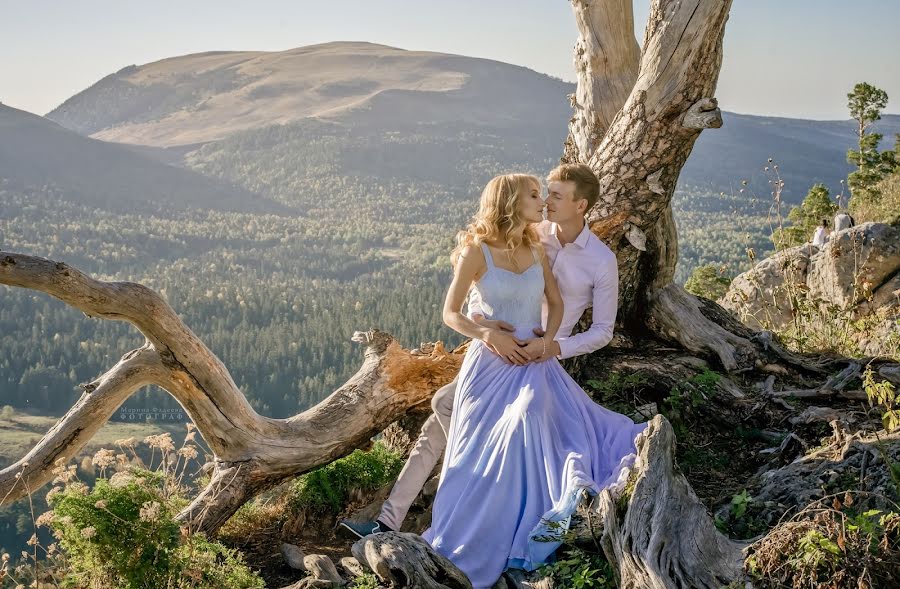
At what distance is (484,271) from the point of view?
5430mm

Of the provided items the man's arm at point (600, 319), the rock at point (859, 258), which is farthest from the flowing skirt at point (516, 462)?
the rock at point (859, 258)

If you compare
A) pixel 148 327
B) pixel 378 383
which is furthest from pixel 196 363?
pixel 378 383

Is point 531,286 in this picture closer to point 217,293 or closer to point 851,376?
point 851,376

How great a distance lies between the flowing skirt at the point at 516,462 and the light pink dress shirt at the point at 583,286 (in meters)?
0.30

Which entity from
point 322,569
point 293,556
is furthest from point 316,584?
point 293,556

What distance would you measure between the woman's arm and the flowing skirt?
0.37 ft

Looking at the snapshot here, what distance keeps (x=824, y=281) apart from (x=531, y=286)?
8.04 m

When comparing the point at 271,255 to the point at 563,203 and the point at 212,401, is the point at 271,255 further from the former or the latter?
the point at 563,203

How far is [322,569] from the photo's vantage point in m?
4.79

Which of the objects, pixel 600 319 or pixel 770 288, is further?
pixel 770 288

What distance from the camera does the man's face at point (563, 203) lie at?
565 centimetres

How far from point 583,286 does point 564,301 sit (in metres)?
0.19

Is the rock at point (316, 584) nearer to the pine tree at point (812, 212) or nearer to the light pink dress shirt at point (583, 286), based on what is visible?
the light pink dress shirt at point (583, 286)

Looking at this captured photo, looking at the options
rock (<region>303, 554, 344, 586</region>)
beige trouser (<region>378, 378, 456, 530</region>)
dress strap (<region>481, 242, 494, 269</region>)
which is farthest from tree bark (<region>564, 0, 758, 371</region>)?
rock (<region>303, 554, 344, 586</region>)
